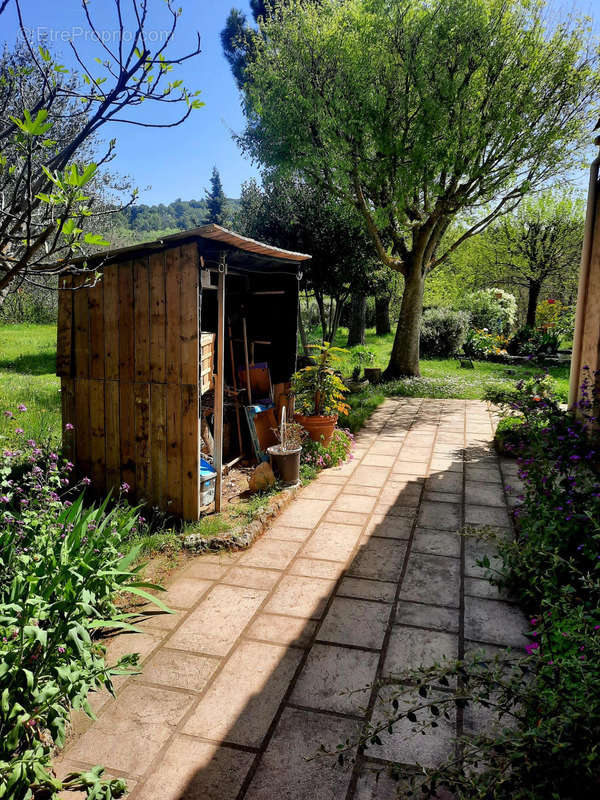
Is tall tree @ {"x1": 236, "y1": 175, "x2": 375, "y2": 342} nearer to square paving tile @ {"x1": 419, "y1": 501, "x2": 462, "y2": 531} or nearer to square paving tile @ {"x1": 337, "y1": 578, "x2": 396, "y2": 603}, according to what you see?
square paving tile @ {"x1": 419, "y1": 501, "x2": 462, "y2": 531}

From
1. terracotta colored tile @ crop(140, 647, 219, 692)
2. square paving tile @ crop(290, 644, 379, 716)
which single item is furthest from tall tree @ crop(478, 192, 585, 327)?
terracotta colored tile @ crop(140, 647, 219, 692)

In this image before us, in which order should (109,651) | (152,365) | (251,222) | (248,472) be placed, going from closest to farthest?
(109,651)
(152,365)
(248,472)
(251,222)

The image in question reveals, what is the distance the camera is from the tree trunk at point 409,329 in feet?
40.7

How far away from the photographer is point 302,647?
10.0ft

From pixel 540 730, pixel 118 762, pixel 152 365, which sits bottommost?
pixel 118 762

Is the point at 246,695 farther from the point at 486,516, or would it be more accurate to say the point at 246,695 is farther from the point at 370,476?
the point at 370,476

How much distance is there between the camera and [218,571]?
154 inches

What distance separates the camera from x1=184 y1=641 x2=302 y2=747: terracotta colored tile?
243 cm

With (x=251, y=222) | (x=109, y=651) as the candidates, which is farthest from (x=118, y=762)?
(x=251, y=222)

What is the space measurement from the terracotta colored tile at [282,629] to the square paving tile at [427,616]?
544 mm

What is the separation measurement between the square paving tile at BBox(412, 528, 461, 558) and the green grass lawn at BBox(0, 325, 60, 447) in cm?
302

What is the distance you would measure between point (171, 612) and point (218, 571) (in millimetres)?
592

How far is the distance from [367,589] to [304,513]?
4.70 ft

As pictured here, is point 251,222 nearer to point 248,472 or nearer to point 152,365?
point 248,472
